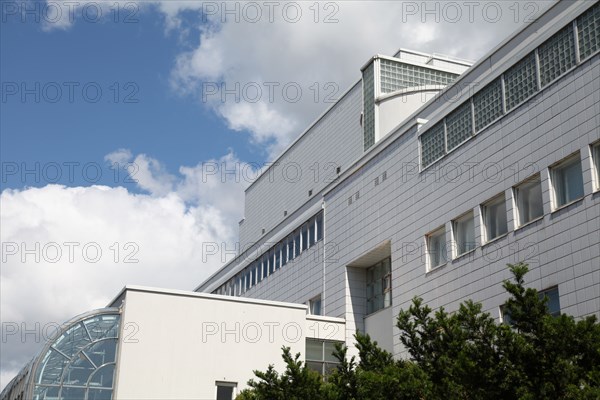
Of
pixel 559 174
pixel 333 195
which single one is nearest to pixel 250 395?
pixel 559 174

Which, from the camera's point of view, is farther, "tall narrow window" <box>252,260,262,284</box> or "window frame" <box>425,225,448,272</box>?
"tall narrow window" <box>252,260,262,284</box>

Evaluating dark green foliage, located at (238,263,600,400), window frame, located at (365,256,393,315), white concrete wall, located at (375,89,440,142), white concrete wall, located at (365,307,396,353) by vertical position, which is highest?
white concrete wall, located at (375,89,440,142)

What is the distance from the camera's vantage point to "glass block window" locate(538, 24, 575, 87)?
21359mm

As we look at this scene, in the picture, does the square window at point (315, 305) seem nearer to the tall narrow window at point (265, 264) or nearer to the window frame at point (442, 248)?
the tall narrow window at point (265, 264)

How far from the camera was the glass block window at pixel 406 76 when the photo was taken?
115ft

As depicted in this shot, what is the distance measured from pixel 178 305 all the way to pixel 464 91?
1271 centimetres

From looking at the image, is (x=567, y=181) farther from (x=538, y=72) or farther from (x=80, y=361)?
(x=80, y=361)

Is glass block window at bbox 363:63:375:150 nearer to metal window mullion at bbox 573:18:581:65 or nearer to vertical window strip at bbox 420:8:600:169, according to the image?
vertical window strip at bbox 420:8:600:169

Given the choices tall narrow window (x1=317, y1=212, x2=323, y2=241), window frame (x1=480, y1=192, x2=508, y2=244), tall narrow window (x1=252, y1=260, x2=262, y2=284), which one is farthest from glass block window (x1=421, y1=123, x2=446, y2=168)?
tall narrow window (x1=252, y1=260, x2=262, y2=284)

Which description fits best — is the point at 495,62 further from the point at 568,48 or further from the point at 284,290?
the point at 284,290

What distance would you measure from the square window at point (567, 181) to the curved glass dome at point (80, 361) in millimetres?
15704

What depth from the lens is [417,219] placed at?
90.7 ft

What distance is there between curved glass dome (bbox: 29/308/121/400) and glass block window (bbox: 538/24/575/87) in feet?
54.4

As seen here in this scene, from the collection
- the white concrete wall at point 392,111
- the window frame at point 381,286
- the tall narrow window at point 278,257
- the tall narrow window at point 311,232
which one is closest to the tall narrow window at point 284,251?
the tall narrow window at point 278,257
